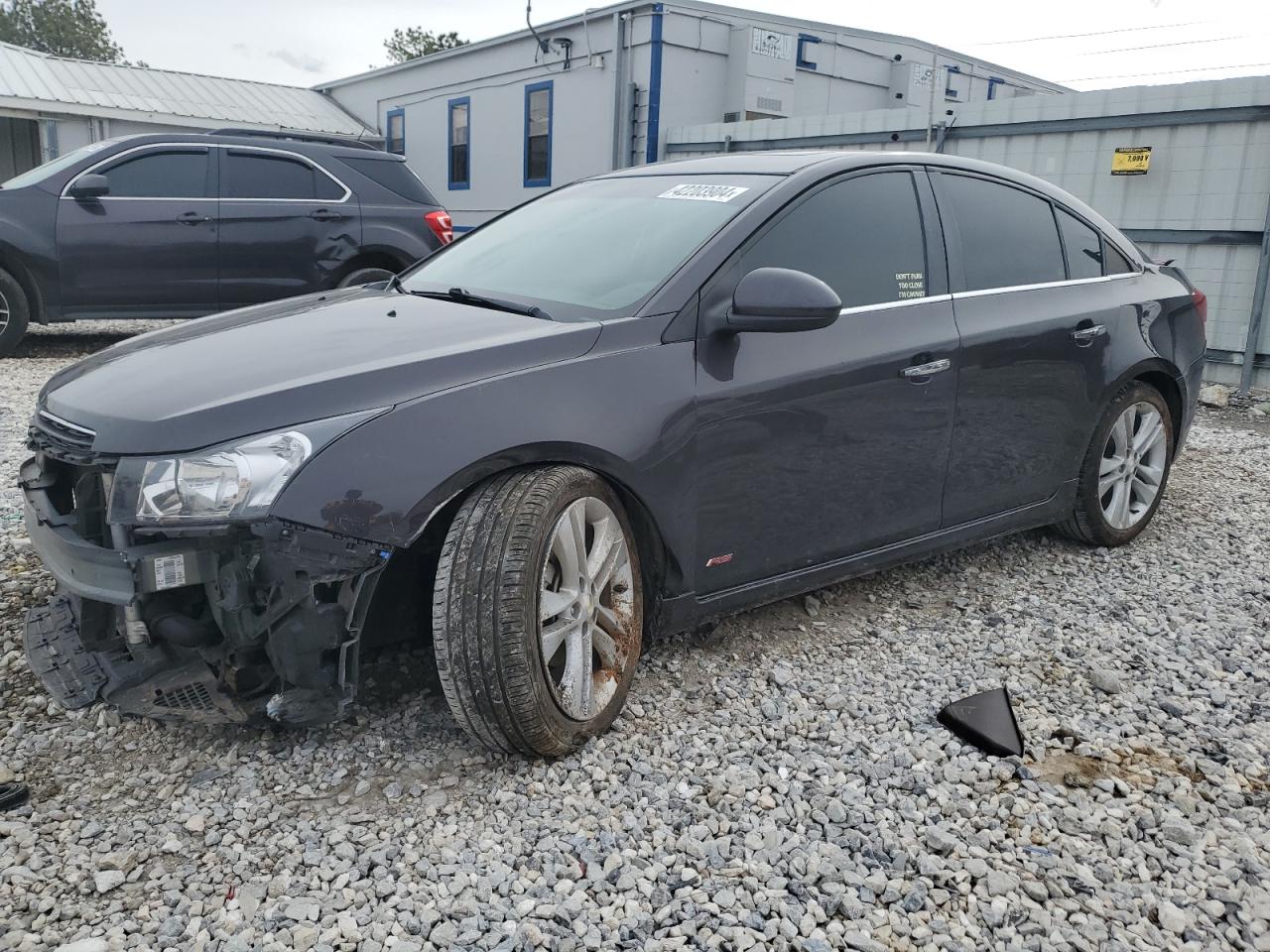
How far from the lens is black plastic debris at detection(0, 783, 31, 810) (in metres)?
2.51

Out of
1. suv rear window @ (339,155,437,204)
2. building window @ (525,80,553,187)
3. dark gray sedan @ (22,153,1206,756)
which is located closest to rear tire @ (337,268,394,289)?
suv rear window @ (339,155,437,204)

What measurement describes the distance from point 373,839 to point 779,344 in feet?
5.92

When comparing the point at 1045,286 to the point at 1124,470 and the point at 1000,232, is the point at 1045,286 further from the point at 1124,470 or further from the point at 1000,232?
the point at 1124,470

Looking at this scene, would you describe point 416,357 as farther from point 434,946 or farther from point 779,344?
point 434,946

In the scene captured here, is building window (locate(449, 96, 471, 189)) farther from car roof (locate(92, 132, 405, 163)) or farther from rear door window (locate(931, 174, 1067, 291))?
rear door window (locate(931, 174, 1067, 291))

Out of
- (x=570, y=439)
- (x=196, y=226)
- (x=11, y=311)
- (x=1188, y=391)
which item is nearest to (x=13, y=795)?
(x=570, y=439)

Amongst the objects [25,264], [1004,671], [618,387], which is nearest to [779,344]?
[618,387]

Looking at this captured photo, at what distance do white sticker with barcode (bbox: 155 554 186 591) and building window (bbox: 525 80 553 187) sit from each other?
15291 mm

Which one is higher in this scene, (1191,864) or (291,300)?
(291,300)

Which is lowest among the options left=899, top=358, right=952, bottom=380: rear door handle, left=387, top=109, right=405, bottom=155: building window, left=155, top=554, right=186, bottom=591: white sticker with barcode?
left=155, top=554, right=186, bottom=591: white sticker with barcode

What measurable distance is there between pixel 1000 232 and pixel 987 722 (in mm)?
1977

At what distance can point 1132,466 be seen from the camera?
460 centimetres

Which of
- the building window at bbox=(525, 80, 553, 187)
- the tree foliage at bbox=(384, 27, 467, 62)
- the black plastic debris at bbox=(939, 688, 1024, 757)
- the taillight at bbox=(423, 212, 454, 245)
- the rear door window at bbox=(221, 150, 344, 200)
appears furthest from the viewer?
the tree foliage at bbox=(384, 27, 467, 62)

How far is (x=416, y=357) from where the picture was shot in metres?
2.65
